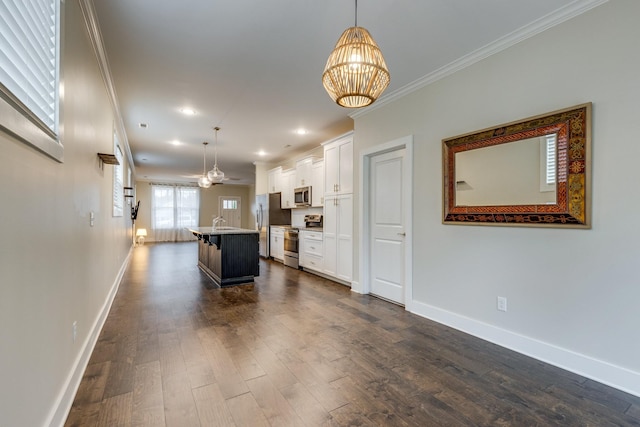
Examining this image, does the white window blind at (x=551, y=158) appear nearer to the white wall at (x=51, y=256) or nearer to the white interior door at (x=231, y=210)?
the white wall at (x=51, y=256)

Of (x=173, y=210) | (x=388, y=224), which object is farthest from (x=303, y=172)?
(x=173, y=210)

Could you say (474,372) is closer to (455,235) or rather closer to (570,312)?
(570,312)

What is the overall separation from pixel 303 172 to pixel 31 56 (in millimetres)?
5157

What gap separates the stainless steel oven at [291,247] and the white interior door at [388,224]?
2.36 m

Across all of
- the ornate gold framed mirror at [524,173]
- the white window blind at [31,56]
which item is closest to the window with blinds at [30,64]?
the white window blind at [31,56]

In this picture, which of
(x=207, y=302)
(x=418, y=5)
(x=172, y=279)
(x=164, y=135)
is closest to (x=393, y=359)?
(x=207, y=302)

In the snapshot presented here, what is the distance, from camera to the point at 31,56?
1.18 m

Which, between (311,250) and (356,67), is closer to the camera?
(356,67)

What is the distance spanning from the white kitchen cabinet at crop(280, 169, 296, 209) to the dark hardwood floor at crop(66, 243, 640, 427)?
379 cm

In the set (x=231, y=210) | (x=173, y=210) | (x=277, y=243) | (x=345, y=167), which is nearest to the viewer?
(x=345, y=167)

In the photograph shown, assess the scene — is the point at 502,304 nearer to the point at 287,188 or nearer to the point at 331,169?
the point at 331,169

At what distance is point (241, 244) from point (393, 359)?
9.98 feet

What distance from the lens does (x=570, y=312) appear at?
2137 millimetres

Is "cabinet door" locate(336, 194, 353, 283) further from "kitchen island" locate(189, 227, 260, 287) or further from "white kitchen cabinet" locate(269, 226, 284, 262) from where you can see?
"white kitchen cabinet" locate(269, 226, 284, 262)
